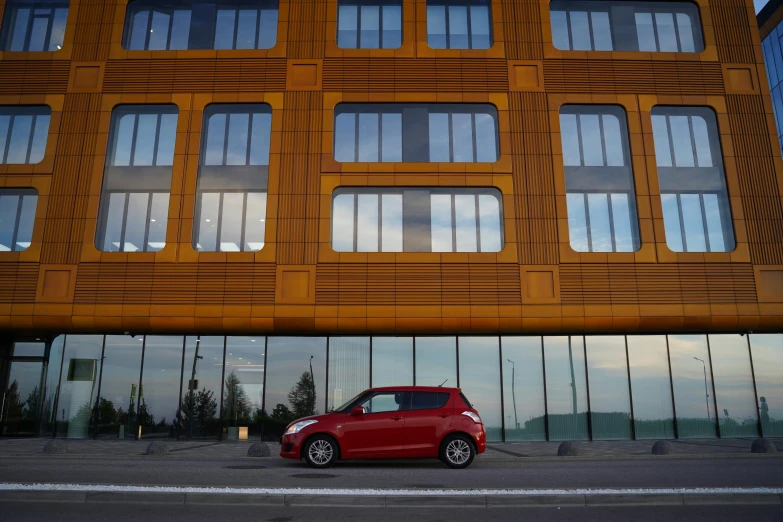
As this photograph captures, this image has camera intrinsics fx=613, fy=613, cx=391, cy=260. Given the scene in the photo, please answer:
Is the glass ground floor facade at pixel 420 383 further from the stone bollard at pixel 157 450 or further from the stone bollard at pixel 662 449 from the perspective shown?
the stone bollard at pixel 662 449

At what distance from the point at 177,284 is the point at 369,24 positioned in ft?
42.3

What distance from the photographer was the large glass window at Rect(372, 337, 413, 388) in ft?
75.8

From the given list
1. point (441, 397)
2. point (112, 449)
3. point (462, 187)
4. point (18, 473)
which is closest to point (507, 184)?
point (462, 187)

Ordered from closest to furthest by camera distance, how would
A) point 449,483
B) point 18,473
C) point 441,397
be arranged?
point 449,483 < point 18,473 < point 441,397

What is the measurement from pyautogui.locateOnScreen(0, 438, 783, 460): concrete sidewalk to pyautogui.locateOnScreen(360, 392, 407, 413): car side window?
13.8 feet

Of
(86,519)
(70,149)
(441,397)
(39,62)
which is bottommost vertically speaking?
(86,519)

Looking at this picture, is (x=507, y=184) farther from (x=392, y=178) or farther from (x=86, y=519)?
(x=86, y=519)

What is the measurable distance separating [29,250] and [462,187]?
53.0 feet

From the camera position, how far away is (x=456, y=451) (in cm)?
1303

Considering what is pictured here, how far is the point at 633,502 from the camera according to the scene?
8.31 meters

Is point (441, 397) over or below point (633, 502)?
over

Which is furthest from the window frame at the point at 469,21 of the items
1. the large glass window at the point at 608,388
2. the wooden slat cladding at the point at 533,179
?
the large glass window at the point at 608,388

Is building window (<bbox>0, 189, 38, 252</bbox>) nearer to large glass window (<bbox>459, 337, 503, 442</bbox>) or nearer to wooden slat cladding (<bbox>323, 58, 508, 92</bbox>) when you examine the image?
wooden slat cladding (<bbox>323, 58, 508, 92</bbox>)

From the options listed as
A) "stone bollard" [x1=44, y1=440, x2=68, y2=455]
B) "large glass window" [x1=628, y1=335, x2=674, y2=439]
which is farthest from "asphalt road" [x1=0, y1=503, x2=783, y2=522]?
"large glass window" [x1=628, y1=335, x2=674, y2=439]
